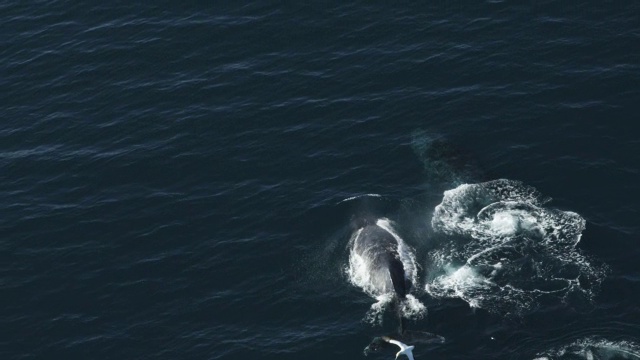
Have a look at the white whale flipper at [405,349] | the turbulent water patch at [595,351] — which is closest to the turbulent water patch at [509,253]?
the turbulent water patch at [595,351]

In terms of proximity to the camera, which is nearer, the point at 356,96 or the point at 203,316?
the point at 203,316

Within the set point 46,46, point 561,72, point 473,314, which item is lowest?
point 473,314

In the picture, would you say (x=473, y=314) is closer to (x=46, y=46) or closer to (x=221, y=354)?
(x=221, y=354)

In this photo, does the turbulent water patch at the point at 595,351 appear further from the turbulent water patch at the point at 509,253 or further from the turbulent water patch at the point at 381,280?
the turbulent water patch at the point at 381,280

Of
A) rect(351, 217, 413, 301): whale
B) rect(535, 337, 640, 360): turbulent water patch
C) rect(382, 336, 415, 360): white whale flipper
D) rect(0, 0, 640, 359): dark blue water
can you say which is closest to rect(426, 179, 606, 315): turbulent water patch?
→ rect(0, 0, 640, 359): dark blue water

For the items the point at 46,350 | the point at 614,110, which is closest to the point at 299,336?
the point at 46,350

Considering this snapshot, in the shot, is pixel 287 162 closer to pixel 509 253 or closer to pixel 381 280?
pixel 381 280
